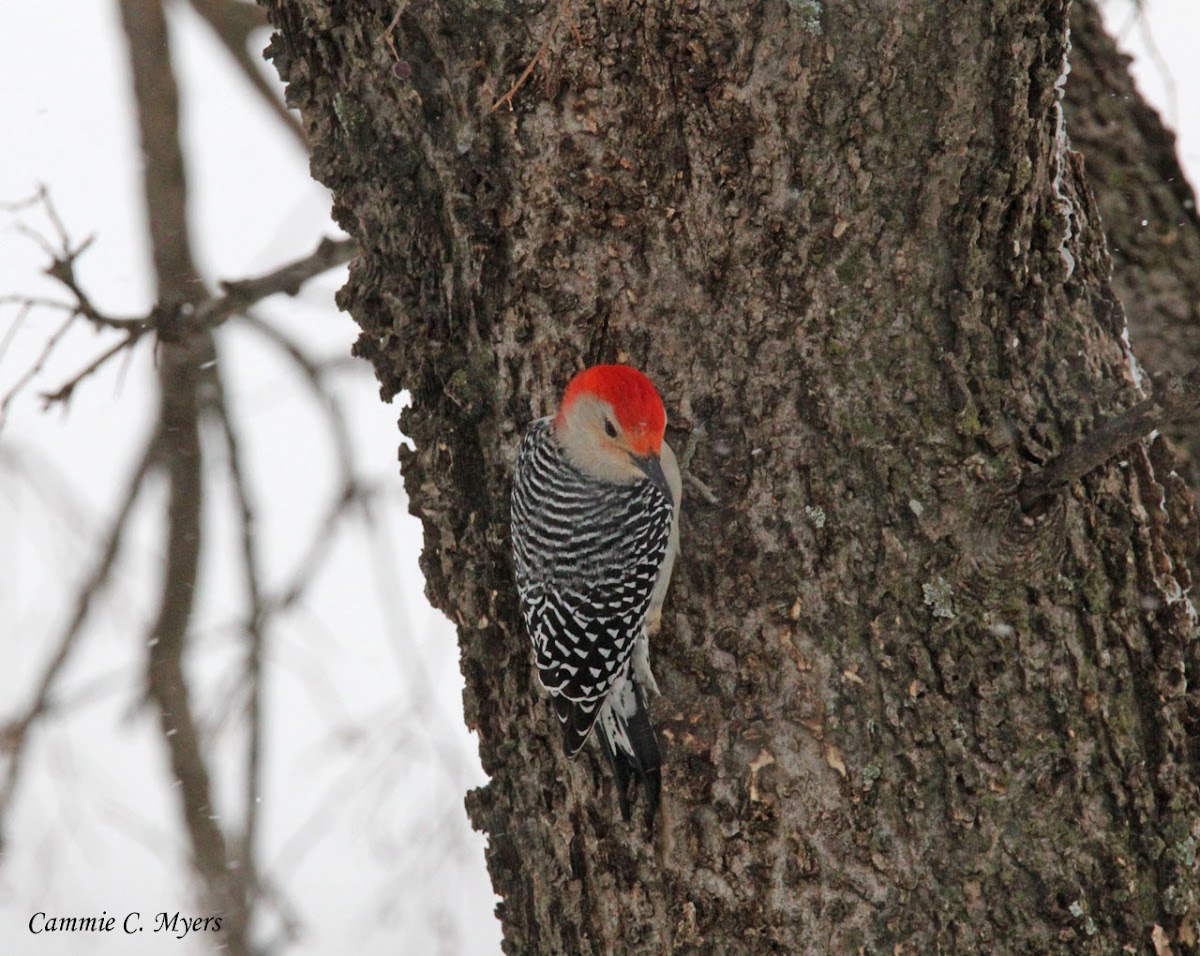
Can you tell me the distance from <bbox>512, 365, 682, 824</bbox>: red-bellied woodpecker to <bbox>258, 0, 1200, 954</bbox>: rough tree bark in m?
0.10

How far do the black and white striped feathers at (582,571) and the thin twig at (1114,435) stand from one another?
93cm

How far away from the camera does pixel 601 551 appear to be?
3.33m

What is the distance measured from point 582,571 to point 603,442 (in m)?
0.37

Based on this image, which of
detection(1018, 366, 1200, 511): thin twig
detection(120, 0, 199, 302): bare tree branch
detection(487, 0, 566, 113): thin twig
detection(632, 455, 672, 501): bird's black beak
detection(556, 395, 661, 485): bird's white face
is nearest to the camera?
detection(487, 0, 566, 113): thin twig

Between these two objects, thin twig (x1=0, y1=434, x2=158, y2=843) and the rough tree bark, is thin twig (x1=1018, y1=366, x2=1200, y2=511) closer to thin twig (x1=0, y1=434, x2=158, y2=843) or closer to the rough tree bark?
the rough tree bark

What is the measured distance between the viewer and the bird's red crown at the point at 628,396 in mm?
2711

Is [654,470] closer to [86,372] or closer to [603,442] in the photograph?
[603,442]

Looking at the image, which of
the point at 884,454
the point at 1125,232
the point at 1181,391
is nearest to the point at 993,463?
the point at 884,454

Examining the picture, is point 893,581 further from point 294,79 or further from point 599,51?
point 294,79

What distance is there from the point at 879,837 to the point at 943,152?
153 cm

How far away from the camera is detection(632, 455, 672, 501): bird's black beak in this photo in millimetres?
3033

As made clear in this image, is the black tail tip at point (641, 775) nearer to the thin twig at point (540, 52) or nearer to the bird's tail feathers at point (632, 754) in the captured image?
the bird's tail feathers at point (632, 754)

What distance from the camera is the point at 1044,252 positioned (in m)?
2.72

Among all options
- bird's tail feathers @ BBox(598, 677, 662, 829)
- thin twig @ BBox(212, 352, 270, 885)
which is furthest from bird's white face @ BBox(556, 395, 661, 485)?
thin twig @ BBox(212, 352, 270, 885)
